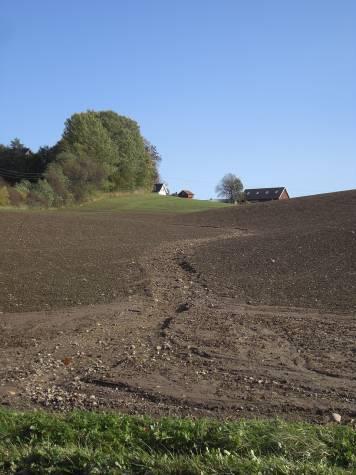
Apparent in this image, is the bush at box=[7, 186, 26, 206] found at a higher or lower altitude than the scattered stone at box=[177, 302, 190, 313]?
higher

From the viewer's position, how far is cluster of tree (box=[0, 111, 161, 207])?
55.5m

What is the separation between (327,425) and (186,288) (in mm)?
8708

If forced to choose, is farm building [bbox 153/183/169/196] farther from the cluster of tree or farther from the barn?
the cluster of tree

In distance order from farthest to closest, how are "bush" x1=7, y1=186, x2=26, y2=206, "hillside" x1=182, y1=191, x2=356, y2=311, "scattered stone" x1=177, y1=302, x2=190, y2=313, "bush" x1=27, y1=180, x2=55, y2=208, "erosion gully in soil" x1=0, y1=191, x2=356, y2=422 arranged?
"bush" x1=27, y1=180, x2=55, y2=208 < "bush" x1=7, y1=186, x2=26, y2=206 < "hillside" x1=182, y1=191, x2=356, y2=311 < "scattered stone" x1=177, y1=302, x2=190, y2=313 < "erosion gully in soil" x1=0, y1=191, x2=356, y2=422

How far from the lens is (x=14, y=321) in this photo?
1096 centimetres

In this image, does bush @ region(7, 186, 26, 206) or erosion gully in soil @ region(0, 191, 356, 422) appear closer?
erosion gully in soil @ region(0, 191, 356, 422)

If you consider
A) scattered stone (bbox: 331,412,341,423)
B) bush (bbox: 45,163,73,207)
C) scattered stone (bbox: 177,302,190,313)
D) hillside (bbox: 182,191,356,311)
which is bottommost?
scattered stone (bbox: 177,302,190,313)

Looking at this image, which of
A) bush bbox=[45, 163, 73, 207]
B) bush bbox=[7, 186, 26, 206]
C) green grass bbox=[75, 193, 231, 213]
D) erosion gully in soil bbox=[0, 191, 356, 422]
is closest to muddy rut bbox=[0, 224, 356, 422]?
erosion gully in soil bbox=[0, 191, 356, 422]

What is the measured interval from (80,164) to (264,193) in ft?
196

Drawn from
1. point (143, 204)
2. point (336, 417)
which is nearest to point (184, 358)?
point (336, 417)

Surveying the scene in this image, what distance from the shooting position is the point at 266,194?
115m

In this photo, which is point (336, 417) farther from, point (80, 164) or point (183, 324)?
point (80, 164)

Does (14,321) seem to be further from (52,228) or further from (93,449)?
(52,228)

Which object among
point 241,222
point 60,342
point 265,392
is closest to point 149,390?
point 265,392
